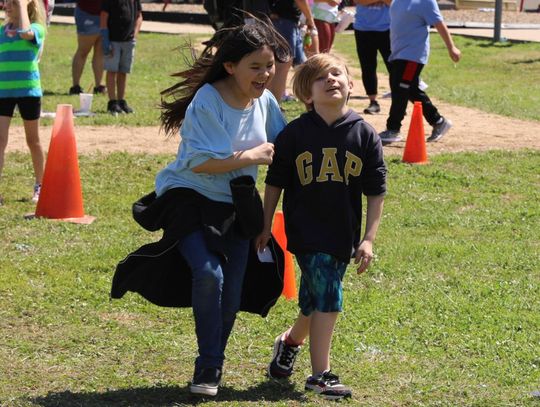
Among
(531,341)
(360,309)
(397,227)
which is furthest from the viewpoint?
(397,227)

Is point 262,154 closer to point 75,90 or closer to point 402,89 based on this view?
point 402,89

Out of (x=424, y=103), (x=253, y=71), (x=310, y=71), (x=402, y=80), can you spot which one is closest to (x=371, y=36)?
(x=424, y=103)

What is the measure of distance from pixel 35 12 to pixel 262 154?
428cm

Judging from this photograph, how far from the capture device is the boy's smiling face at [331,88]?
195 inches

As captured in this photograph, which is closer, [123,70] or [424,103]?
[424,103]

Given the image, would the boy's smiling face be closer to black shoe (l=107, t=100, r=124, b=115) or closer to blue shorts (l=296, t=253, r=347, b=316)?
blue shorts (l=296, t=253, r=347, b=316)

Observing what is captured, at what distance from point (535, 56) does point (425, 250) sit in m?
13.5

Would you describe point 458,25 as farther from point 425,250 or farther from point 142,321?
point 142,321

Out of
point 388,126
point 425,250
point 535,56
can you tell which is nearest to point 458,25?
point 535,56

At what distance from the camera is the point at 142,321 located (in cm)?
614

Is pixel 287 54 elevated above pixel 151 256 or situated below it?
above

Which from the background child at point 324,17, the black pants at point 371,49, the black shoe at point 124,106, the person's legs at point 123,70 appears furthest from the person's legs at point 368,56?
the black shoe at point 124,106

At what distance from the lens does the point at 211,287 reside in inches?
191

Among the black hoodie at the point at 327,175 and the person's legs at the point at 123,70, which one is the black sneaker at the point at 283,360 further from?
the person's legs at the point at 123,70
